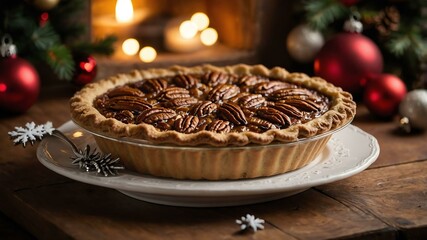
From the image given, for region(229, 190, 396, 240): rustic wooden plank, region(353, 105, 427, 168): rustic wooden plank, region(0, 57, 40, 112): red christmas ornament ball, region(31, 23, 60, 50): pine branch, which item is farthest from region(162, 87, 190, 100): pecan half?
region(31, 23, 60, 50): pine branch

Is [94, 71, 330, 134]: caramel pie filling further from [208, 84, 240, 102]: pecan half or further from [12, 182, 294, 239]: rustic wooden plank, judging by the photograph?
[12, 182, 294, 239]: rustic wooden plank

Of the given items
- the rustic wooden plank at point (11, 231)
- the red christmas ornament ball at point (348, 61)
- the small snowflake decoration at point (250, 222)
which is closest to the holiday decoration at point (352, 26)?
the red christmas ornament ball at point (348, 61)

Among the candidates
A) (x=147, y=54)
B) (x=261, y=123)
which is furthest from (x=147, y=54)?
(x=261, y=123)

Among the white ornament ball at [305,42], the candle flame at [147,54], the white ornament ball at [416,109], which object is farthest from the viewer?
the candle flame at [147,54]

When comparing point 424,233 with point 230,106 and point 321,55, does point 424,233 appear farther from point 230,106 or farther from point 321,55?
point 321,55

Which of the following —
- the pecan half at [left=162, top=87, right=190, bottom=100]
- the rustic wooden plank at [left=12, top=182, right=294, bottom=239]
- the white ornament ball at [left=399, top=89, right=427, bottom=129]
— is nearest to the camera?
the rustic wooden plank at [left=12, top=182, right=294, bottom=239]

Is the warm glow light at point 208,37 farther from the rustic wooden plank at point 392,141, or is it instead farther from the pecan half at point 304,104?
the pecan half at point 304,104
